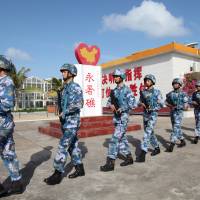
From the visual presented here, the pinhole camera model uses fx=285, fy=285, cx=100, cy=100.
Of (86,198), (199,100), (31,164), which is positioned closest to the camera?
(86,198)

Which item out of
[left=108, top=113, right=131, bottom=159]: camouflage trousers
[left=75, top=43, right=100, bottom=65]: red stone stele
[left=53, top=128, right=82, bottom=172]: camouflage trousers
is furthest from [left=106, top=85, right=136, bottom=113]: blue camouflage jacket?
[left=75, top=43, right=100, bottom=65]: red stone stele

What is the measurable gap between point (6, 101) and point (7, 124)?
1.03 ft

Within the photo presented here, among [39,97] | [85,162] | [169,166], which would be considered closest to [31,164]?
[85,162]

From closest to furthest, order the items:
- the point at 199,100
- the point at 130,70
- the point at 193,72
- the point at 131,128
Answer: the point at 199,100 < the point at 131,128 < the point at 193,72 < the point at 130,70

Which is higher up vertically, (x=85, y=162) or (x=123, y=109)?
(x=123, y=109)

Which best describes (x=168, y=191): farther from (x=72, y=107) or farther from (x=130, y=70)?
(x=130, y=70)

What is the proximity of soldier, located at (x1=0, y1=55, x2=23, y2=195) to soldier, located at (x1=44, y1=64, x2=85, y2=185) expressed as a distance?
0.61 meters

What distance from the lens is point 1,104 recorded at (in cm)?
368

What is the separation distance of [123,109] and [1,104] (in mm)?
2254

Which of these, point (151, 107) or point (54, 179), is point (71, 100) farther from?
point (151, 107)

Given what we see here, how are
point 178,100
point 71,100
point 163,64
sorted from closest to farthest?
point 71,100 < point 178,100 < point 163,64

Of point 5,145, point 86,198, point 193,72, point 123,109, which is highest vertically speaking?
point 193,72

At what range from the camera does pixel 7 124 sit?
3.77 meters

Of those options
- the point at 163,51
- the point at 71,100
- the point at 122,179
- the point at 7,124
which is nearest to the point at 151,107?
the point at 122,179
